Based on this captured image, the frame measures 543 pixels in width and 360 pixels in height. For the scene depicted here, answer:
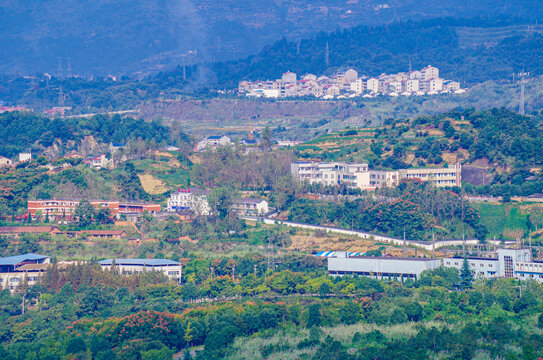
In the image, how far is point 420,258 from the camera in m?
42.4

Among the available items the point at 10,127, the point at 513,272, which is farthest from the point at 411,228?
the point at 10,127

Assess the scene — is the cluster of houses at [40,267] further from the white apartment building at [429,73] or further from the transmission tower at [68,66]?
the transmission tower at [68,66]

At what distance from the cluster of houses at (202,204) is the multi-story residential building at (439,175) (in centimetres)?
871

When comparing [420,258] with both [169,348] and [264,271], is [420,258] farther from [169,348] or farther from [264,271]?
[169,348]

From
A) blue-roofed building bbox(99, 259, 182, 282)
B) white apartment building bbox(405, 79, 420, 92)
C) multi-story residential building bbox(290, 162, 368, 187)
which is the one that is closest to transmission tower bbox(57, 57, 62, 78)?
white apartment building bbox(405, 79, 420, 92)

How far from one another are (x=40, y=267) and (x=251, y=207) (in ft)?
45.8

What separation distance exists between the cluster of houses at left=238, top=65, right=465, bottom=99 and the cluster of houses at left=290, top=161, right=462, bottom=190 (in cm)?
3590

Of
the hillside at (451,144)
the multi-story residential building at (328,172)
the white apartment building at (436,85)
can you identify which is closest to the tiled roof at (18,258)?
the multi-story residential building at (328,172)

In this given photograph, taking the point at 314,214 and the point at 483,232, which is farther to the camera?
the point at 314,214

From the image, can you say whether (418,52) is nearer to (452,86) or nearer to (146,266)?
(452,86)

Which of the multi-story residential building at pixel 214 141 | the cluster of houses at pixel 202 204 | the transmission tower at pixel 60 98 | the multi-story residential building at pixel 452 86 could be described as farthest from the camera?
the transmission tower at pixel 60 98

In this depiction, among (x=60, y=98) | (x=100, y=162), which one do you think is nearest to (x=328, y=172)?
(x=100, y=162)

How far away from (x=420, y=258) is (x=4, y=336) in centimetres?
1850

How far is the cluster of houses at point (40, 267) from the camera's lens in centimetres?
4141
